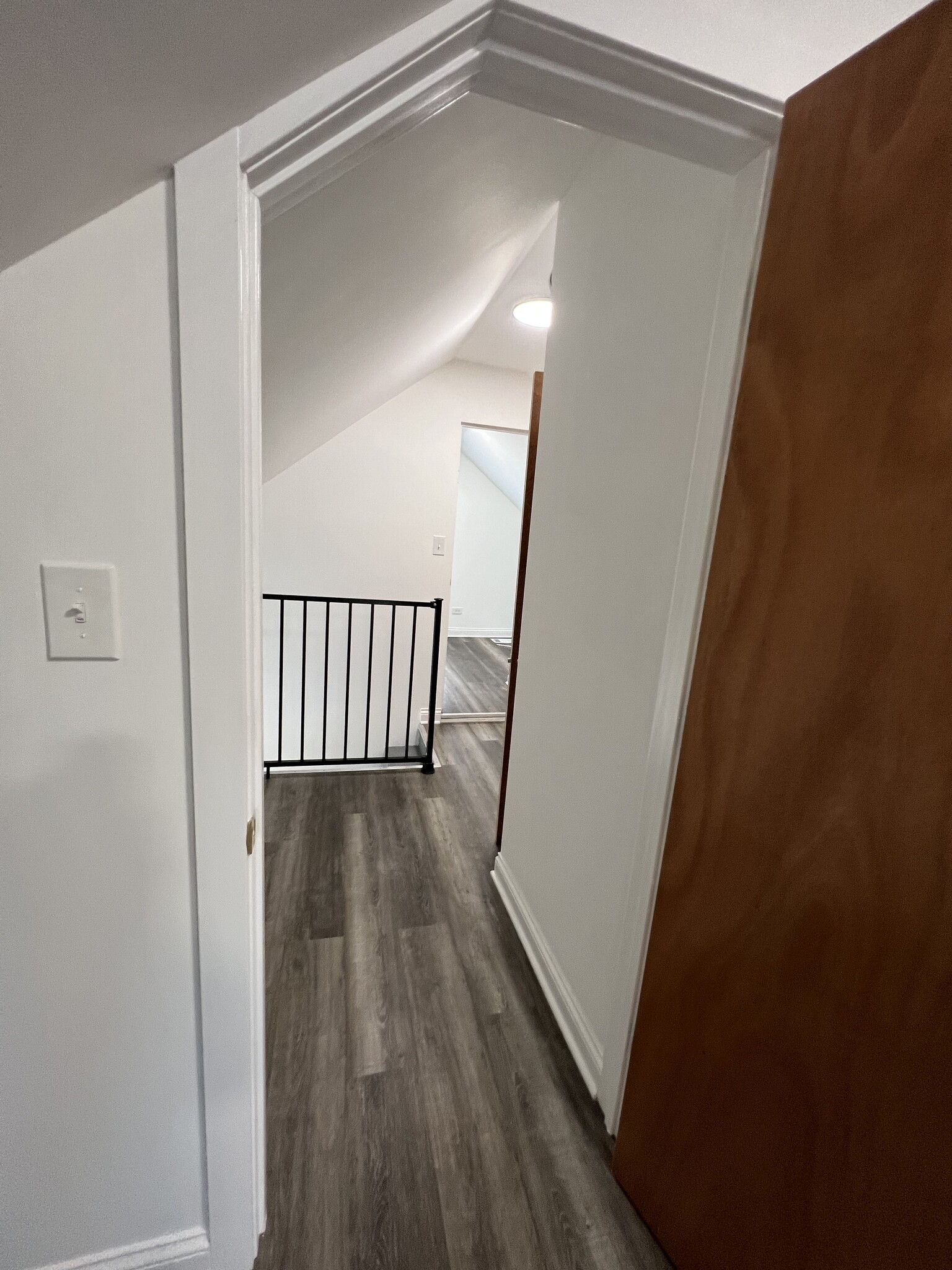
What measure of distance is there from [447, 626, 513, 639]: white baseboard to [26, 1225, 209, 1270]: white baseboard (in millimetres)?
5585

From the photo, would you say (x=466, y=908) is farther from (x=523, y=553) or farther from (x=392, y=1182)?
(x=523, y=553)

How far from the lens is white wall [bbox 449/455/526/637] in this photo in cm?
638

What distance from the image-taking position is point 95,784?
2.51 ft

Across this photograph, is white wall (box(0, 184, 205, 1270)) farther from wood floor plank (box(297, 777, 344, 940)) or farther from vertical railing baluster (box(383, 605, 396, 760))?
vertical railing baluster (box(383, 605, 396, 760))

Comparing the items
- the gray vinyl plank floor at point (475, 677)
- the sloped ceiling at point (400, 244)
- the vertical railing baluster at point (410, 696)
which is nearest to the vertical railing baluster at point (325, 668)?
the vertical railing baluster at point (410, 696)

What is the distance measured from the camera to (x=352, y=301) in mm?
1535

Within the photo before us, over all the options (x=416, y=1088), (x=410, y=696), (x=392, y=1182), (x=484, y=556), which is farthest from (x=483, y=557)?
(x=392, y=1182)

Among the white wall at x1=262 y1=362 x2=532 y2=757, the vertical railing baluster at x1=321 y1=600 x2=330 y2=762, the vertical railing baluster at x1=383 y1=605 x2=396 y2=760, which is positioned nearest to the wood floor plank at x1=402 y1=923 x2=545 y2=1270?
the vertical railing baluster at x1=321 y1=600 x2=330 y2=762

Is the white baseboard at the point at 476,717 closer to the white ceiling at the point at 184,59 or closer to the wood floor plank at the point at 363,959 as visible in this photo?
the wood floor plank at the point at 363,959

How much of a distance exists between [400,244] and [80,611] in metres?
1.25

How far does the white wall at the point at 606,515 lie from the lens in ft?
3.74

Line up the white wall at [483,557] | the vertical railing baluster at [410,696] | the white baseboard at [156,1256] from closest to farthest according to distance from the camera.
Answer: the white baseboard at [156,1256]
the vertical railing baluster at [410,696]
the white wall at [483,557]

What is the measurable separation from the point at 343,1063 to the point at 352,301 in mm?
2078

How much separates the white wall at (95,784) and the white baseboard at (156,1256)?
A: 0.6 inches
